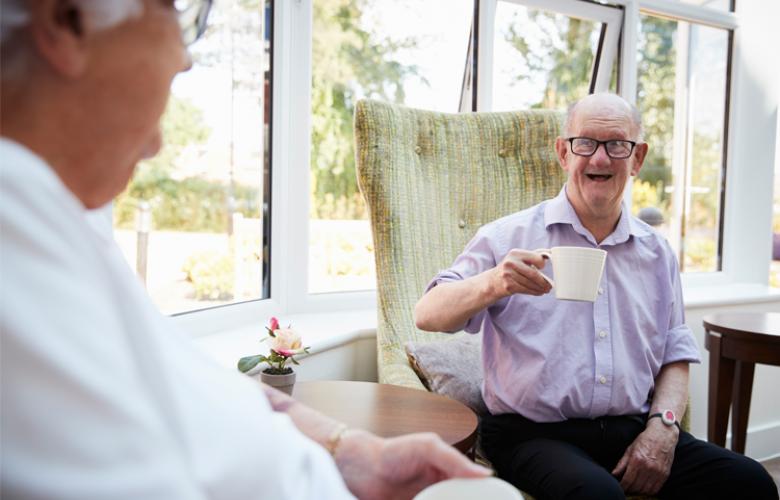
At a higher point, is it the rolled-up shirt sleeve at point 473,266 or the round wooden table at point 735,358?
the rolled-up shirt sleeve at point 473,266

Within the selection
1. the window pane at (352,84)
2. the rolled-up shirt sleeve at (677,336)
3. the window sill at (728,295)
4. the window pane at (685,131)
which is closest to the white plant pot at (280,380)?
the rolled-up shirt sleeve at (677,336)

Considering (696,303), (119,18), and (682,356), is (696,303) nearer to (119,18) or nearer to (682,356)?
(682,356)

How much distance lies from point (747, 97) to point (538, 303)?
2.85 meters

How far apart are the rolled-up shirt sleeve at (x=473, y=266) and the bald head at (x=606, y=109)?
1.19ft

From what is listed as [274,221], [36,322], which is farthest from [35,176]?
[274,221]

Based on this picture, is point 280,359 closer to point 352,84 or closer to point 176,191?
point 176,191

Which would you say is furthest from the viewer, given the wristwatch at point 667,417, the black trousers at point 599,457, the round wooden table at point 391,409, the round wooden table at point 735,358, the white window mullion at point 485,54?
the white window mullion at point 485,54

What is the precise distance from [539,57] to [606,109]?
1547mm

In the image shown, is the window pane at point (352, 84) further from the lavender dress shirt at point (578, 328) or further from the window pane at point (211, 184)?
the lavender dress shirt at point (578, 328)

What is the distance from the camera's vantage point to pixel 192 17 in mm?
549

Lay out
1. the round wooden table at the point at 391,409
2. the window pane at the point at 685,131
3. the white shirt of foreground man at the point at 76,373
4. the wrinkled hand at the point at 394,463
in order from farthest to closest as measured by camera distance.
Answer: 1. the window pane at the point at 685,131
2. the round wooden table at the point at 391,409
3. the wrinkled hand at the point at 394,463
4. the white shirt of foreground man at the point at 76,373

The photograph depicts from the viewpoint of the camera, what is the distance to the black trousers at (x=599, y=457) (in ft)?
4.35

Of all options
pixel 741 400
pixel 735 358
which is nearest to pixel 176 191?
pixel 735 358

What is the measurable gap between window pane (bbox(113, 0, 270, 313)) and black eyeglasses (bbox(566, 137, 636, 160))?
1.09 metres
